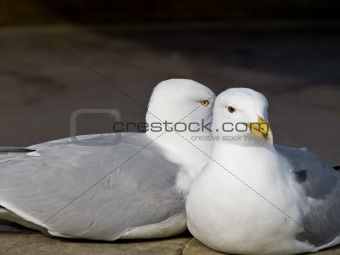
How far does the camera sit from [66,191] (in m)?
3.47

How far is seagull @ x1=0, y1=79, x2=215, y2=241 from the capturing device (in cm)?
344

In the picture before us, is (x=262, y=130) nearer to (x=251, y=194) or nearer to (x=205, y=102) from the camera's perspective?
(x=251, y=194)

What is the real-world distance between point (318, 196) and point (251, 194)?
1.06 ft

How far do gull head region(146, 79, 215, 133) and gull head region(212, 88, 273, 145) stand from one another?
462 millimetres

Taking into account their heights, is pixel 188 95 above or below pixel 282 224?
above

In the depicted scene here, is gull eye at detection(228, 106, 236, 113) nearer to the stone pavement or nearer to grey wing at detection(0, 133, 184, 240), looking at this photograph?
grey wing at detection(0, 133, 184, 240)

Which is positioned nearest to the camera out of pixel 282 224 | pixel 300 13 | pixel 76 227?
pixel 282 224

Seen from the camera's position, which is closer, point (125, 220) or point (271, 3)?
point (125, 220)

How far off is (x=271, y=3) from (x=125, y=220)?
24.5 ft

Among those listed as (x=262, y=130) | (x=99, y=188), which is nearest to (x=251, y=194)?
(x=262, y=130)

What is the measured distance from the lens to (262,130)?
312cm

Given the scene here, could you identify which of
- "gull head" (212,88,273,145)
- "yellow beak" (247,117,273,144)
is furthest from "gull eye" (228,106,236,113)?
"yellow beak" (247,117,273,144)

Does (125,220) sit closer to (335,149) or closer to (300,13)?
(335,149)

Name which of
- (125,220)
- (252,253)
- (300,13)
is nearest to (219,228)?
(252,253)
